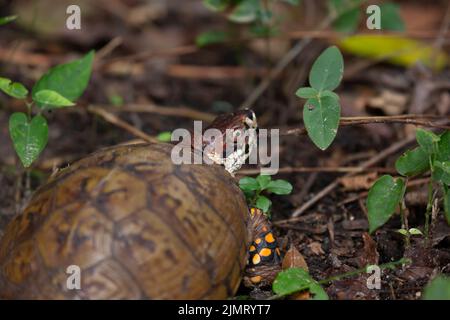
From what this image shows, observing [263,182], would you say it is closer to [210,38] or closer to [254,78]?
[210,38]

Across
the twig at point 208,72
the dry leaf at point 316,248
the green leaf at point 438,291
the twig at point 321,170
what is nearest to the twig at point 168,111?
the twig at point 208,72

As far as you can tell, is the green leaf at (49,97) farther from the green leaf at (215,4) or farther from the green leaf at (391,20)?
the green leaf at (391,20)

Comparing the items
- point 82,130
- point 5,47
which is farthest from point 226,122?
point 5,47

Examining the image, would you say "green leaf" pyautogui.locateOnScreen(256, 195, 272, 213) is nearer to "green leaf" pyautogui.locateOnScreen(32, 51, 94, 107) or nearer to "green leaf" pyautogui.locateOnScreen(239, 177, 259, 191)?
"green leaf" pyautogui.locateOnScreen(239, 177, 259, 191)

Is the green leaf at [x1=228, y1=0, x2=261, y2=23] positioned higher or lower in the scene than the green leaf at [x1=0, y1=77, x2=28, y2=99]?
higher

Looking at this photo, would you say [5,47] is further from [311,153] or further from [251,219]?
[251,219]

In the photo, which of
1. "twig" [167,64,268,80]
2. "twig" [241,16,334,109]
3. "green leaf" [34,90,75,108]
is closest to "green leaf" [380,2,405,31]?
"twig" [241,16,334,109]

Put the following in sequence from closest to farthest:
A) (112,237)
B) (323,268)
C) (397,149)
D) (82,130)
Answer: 1. (112,237)
2. (323,268)
3. (397,149)
4. (82,130)
